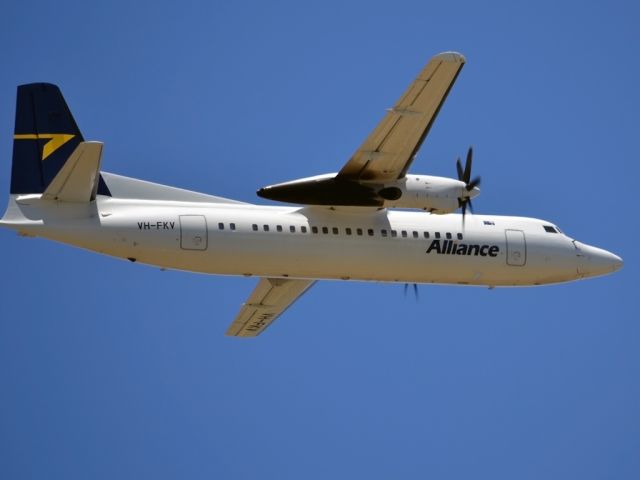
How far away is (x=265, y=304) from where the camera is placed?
127 feet

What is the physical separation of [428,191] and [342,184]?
2.28 meters

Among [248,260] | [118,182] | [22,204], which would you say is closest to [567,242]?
[248,260]

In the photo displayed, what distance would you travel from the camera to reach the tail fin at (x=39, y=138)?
106 ft

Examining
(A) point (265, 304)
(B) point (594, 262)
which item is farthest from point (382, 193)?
(B) point (594, 262)

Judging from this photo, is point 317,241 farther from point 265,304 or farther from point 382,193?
point 265,304

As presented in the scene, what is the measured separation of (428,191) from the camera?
3412 cm

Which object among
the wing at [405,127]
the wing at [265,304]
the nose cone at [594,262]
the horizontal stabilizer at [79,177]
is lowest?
the wing at [265,304]

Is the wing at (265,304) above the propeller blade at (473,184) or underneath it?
underneath

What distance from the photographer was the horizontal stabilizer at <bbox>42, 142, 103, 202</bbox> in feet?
99.5

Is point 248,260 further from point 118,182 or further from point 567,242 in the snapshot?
point 567,242

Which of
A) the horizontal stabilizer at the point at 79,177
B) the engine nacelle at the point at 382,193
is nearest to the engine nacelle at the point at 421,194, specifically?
the engine nacelle at the point at 382,193

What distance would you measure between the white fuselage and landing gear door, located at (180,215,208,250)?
1.0 inches

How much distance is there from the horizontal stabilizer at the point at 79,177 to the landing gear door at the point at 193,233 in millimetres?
2397

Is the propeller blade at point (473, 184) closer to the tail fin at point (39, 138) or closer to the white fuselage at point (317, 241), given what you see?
the white fuselage at point (317, 241)
